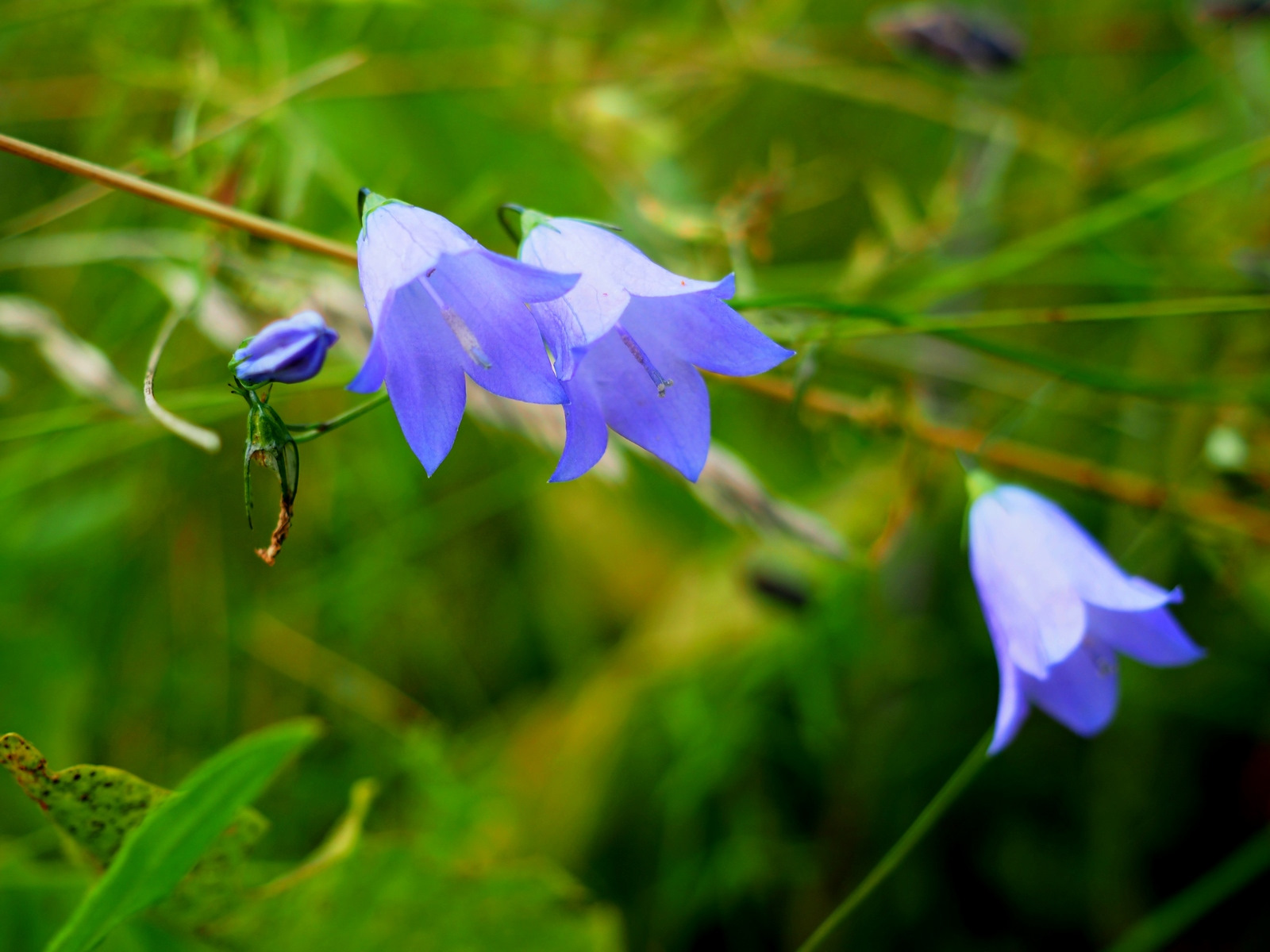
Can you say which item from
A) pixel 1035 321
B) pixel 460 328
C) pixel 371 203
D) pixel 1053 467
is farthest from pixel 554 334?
pixel 1053 467

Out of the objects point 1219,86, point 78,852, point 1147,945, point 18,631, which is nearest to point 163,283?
point 18,631

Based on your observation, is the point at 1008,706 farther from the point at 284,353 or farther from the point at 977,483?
the point at 284,353

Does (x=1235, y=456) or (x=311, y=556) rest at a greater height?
(x=1235, y=456)

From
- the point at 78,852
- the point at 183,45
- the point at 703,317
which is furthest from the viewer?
the point at 183,45

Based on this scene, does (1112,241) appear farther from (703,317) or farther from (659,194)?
(703,317)

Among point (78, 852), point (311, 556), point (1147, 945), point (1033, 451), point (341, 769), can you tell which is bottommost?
point (1147, 945)

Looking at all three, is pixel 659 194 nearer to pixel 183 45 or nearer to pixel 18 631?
pixel 183 45

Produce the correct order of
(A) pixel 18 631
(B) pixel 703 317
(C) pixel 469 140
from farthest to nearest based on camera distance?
(C) pixel 469 140
(A) pixel 18 631
(B) pixel 703 317

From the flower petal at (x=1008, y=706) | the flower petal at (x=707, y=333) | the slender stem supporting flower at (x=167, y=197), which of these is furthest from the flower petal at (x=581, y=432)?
the flower petal at (x=1008, y=706)

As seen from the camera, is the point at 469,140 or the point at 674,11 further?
the point at 674,11
